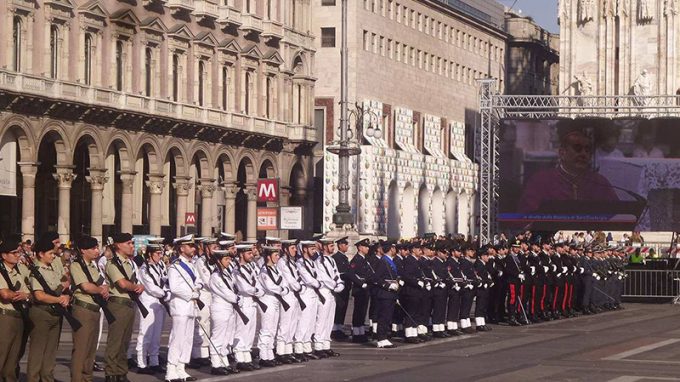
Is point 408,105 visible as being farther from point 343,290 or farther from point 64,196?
point 343,290

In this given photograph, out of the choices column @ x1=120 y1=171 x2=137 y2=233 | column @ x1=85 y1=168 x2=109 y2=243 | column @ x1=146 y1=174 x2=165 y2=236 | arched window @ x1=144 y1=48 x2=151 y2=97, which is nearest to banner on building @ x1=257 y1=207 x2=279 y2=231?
column @ x1=85 y1=168 x2=109 y2=243

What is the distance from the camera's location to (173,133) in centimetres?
7206

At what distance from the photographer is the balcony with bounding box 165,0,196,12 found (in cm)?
7206

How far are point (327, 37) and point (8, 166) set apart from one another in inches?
1493

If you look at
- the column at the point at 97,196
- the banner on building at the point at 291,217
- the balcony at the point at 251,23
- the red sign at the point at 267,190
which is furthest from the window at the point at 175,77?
the red sign at the point at 267,190

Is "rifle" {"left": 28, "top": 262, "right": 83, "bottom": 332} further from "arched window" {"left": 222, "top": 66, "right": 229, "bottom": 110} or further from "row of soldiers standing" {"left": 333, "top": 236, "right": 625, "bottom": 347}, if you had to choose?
"arched window" {"left": 222, "top": 66, "right": 229, "bottom": 110}

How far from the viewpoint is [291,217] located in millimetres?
47812

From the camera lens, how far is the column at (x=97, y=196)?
6588 cm

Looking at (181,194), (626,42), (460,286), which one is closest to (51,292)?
(460,286)

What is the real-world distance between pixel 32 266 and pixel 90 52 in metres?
43.7

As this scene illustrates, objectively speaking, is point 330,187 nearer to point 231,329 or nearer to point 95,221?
point 95,221

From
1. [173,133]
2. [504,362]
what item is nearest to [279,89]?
[173,133]

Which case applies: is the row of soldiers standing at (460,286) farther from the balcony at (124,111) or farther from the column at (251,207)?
the column at (251,207)

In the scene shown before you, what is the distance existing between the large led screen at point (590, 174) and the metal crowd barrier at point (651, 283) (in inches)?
592
